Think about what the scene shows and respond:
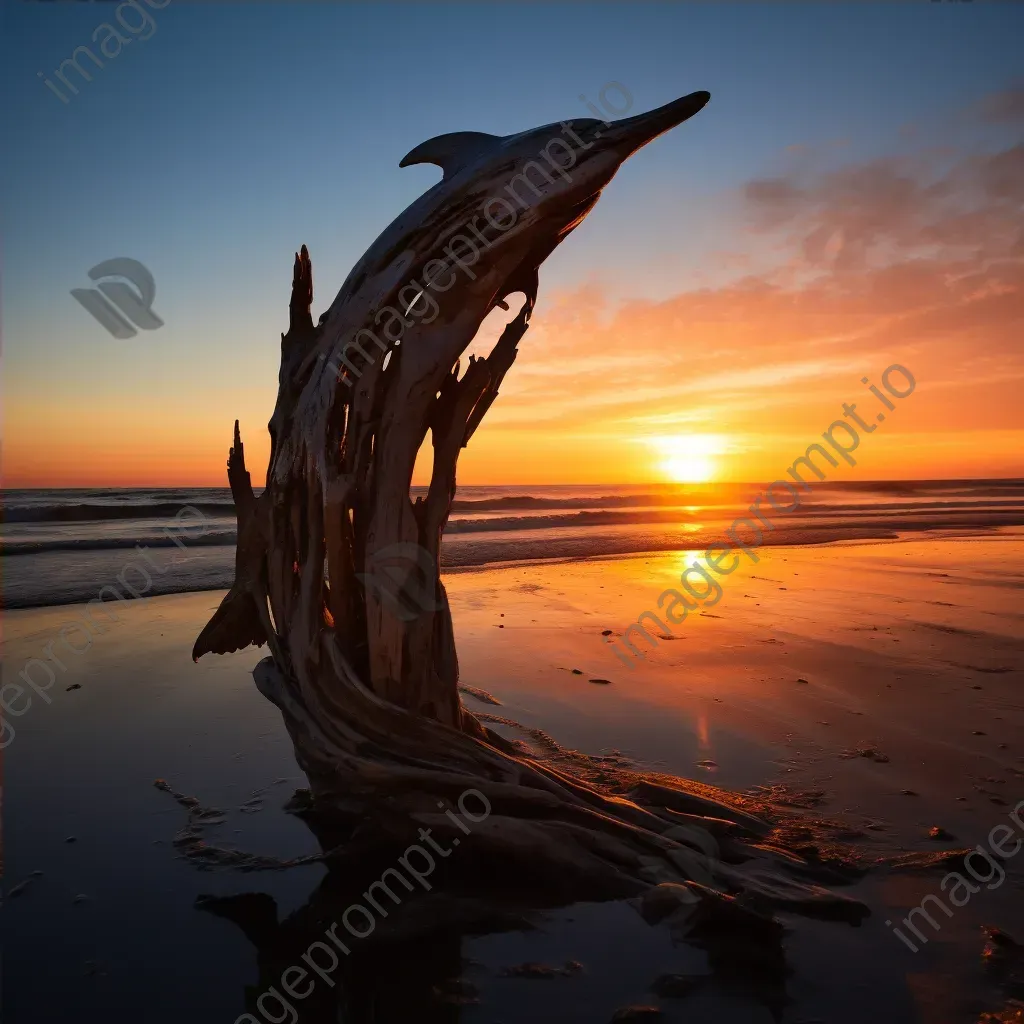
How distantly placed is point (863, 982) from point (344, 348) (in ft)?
11.6

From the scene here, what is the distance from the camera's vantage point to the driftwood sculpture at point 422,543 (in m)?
3.04

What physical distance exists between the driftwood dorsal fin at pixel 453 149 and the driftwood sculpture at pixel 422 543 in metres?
0.01

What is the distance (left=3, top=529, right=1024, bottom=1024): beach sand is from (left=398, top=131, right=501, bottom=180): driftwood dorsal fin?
11.7 ft

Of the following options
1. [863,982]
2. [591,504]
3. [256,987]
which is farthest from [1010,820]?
[591,504]

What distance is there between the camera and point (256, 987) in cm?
243

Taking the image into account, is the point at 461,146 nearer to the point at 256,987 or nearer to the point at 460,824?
the point at 460,824

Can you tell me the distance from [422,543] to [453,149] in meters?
2.06

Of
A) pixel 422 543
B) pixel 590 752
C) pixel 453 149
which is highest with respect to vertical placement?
pixel 453 149

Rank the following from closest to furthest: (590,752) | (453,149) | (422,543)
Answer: (453,149), (422,543), (590,752)

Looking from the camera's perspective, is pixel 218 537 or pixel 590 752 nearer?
pixel 590 752

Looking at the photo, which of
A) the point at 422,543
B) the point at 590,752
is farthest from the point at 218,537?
the point at 422,543

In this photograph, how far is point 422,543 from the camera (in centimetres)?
362

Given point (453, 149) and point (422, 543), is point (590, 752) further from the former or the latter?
point (453, 149)

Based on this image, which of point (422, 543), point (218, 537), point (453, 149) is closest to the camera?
point (453, 149)
